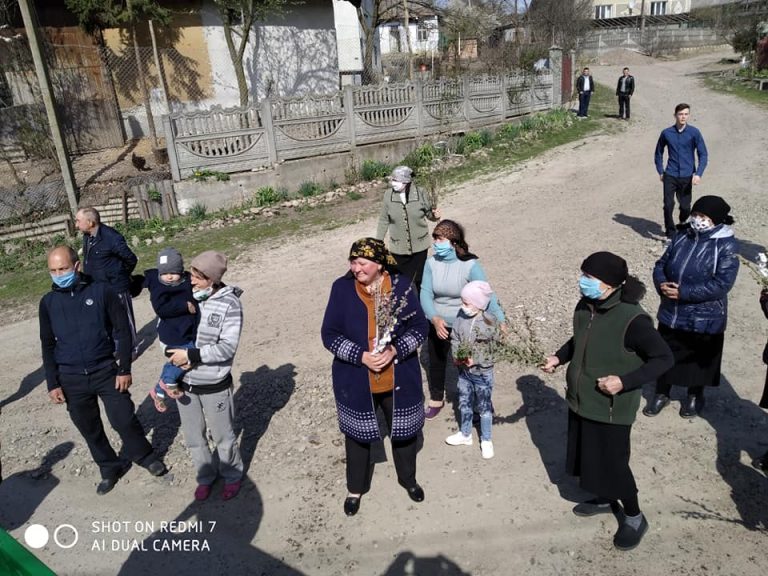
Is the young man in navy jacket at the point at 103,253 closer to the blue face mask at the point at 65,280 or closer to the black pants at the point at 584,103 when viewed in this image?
the blue face mask at the point at 65,280

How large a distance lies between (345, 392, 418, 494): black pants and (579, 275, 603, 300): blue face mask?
1385 millimetres

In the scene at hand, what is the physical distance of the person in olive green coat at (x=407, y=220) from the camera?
5.74 m

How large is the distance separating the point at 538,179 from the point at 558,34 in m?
27.3

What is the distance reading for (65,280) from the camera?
3826 millimetres

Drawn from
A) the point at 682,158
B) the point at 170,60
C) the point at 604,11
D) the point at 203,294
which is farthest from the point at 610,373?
the point at 604,11

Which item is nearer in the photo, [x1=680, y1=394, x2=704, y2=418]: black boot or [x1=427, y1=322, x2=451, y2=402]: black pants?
[x1=680, y1=394, x2=704, y2=418]: black boot

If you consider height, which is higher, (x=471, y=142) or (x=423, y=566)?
(x=471, y=142)

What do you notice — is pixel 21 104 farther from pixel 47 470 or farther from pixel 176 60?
pixel 47 470

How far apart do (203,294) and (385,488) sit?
74.0 inches

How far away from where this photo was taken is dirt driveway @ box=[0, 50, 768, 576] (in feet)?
11.3

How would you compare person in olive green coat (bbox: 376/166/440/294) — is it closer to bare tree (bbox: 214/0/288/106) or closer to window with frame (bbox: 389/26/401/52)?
bare tree (bbox: 214/0/288/106)

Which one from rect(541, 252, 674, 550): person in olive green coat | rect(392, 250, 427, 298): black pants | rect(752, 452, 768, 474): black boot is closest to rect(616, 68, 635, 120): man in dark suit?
rect(392, 250, 427, 298): black pants

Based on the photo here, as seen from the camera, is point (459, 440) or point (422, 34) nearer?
point (459, 440)

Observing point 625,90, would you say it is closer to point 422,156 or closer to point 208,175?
point 422,156
